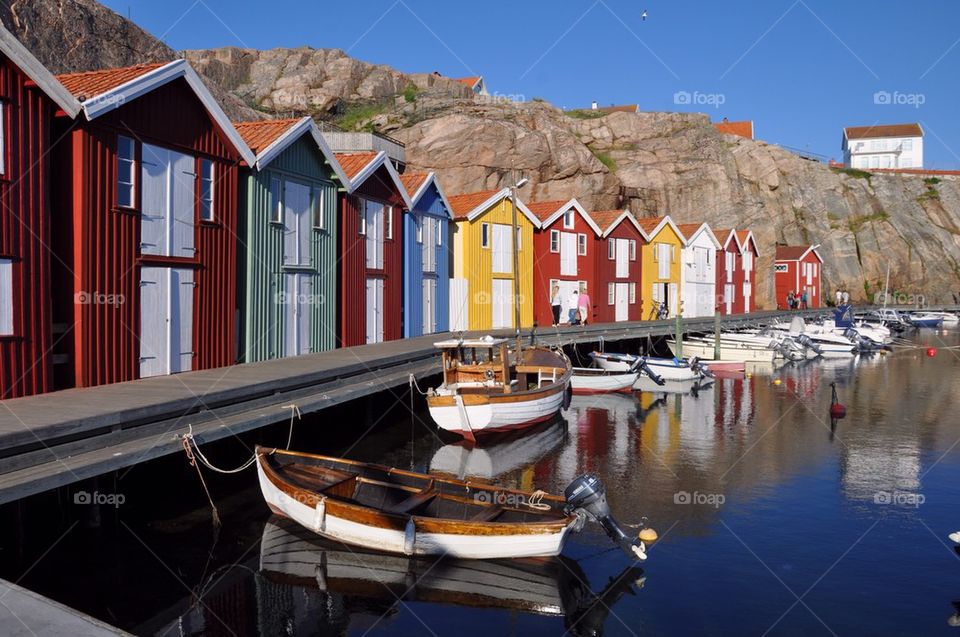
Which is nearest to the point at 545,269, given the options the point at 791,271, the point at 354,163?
the point at 354,163

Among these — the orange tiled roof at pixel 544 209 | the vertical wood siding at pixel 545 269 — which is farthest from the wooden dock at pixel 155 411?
the orange tiled roof at pixel 544 209

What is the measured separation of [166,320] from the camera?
19.6 meters

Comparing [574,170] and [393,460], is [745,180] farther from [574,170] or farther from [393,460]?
[393,460]

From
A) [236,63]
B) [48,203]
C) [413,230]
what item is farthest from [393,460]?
[236,63]

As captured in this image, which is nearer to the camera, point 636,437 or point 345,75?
point 636,437

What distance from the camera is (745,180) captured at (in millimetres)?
83188

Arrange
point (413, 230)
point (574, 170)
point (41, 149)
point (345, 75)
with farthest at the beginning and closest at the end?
point (345, 75), point (574, 170), point (413, 230), point (41, 149)

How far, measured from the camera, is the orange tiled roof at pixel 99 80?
17.5m

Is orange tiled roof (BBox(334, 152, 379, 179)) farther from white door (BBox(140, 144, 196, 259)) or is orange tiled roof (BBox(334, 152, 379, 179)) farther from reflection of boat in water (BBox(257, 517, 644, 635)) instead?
reflection of boat in water (BBox(257, 517, 644, 635))

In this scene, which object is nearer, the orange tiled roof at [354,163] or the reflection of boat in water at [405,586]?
the reflection of boat in water at [405,586]

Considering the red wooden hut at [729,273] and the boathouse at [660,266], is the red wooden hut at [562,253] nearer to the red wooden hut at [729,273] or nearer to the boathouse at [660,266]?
the boathouse at [660,266]

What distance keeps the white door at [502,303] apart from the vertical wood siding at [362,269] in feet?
31.6

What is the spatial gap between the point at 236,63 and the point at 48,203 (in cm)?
7084

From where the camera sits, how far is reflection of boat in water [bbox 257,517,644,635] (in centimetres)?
1133
